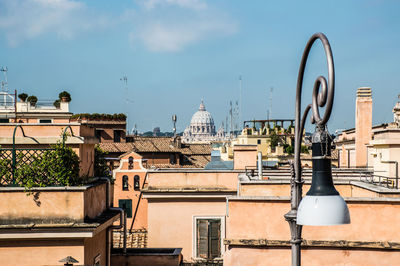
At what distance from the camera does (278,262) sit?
973cm

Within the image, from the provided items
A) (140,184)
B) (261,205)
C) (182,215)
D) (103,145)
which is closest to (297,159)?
(261,205)

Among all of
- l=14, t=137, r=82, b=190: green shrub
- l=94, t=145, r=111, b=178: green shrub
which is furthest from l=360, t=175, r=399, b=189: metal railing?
l=14, t=137, r=82, b=190: green shrub

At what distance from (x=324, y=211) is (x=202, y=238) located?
12.8 meters

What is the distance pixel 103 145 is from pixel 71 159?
138 ft

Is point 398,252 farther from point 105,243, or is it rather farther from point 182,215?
point 182,215

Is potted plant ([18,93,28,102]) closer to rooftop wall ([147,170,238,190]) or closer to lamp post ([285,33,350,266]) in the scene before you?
rooftop wall ([147,170,238,190])

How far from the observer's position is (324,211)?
183 inches

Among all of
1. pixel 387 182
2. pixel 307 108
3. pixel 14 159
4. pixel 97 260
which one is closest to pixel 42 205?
pixel 14 159

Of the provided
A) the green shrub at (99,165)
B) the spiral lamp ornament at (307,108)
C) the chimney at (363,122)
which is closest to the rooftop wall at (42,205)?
the green shrub at (99,165)

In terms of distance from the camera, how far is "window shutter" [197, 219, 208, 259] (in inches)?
672

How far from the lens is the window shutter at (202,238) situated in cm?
1706

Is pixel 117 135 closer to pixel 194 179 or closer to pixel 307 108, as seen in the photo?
pixel 194 179

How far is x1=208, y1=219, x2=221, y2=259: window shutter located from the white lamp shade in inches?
488

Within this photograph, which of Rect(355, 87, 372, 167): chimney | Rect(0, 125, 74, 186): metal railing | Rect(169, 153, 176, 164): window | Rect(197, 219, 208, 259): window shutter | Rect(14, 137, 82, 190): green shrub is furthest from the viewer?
Rect(169, 153, 176, 164): window
